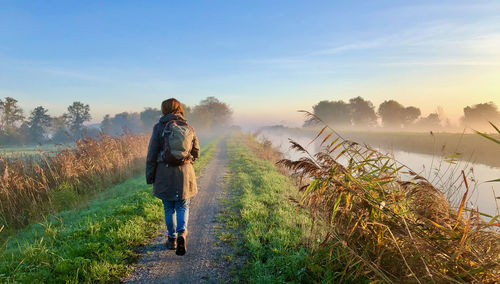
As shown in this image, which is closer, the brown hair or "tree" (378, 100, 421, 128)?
the brown hair

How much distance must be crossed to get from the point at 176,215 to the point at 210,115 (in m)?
60.7

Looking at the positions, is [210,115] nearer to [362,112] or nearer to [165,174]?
[362,112]

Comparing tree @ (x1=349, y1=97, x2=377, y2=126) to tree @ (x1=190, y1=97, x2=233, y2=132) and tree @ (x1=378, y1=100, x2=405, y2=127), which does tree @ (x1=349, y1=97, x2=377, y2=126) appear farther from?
tree @ (x1=190, y1=97, x2=233, y2=132)

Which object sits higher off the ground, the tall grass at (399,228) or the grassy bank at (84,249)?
the tall grass at (399,228)

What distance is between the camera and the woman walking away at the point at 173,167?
3867 mm

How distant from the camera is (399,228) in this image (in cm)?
220

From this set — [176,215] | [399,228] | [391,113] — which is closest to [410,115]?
[391,113]

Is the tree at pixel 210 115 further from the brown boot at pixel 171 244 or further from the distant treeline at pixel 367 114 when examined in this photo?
the brown boot at pixel 171 244

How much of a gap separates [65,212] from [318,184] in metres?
7.33

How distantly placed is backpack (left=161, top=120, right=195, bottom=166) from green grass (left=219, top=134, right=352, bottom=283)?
1895mm

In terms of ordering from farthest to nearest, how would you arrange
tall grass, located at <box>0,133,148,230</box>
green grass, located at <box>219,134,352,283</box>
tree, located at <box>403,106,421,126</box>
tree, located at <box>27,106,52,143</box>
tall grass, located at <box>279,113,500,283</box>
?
tree, located at <box>403,106,421,126</box> < tree, located at <box>27,106,52,143</box> < tall grass, located at <box>0,133,148,230</box> < green grass, located at <box>219,134,352,283</box> < tall grass, located at <box>279,113,500,283</box>

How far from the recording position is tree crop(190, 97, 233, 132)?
195 ft

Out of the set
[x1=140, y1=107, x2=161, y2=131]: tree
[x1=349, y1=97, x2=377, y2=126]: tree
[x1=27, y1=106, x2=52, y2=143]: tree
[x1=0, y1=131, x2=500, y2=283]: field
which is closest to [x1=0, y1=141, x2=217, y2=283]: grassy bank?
[x1=0, y1=131, x2=500, y2=283]: field

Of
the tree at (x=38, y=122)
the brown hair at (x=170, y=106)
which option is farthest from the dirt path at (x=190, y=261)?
the tree at (x=38, y=122)
